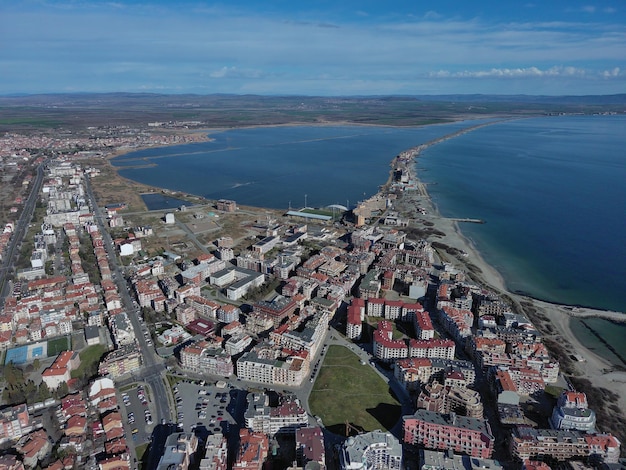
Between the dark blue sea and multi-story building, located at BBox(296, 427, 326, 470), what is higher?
the dark blue sea

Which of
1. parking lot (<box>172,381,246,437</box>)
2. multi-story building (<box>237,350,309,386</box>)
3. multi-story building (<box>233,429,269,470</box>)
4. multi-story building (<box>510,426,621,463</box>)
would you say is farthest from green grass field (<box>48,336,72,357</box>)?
multi-story building (<box>510,426,621,463</box>)

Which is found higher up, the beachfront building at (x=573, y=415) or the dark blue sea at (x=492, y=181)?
the dark blue sea at (x=492, y=181)

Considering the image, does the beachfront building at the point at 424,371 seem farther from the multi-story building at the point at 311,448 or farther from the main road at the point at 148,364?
the main road at the point at 148,364

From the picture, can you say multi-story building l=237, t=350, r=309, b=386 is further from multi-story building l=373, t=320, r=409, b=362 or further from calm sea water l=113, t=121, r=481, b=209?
calm sea water l=113, t=121, r=481, b=209

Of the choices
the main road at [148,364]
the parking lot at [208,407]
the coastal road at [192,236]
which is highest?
the coastal road at [192,236]

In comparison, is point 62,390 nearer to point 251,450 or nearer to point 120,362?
point 120,362

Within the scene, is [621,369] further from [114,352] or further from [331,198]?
[331,198]

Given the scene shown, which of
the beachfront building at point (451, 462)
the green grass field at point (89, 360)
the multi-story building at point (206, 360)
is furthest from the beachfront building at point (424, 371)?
the green grass field at point (89, 360)
